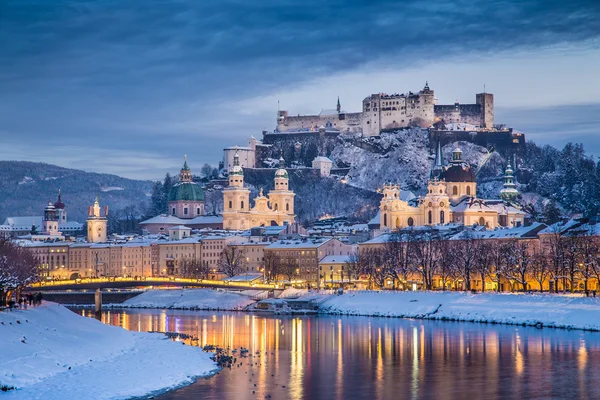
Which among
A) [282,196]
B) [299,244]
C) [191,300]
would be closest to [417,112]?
[282,196]

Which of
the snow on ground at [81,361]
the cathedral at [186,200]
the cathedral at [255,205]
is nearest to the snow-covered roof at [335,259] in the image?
the cathedral at [255,205]

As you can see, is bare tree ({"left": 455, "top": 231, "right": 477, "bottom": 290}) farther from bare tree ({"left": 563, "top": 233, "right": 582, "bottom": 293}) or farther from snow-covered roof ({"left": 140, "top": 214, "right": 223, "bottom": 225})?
snow-covered roof ({"left": 140, "top": 214, "right": 223, "bottom": 225})

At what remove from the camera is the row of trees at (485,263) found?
284 feet

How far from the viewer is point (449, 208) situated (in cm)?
14500

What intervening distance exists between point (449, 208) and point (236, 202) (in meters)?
38.7

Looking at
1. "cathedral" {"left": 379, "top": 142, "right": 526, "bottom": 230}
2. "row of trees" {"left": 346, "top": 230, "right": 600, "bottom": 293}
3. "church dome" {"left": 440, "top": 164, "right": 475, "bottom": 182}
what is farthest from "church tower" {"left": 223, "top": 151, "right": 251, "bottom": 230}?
"row of trees" {"left": 346, "top": 230, "right": 600, "bottom": 293}

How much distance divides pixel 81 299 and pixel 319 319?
29001 millimetres

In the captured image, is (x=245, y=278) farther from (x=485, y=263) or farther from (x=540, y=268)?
(x=540, y=268)

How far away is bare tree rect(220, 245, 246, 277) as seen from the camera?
13638cm

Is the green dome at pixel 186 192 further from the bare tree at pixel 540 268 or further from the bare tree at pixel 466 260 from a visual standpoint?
the bare tree at pixel 540 268

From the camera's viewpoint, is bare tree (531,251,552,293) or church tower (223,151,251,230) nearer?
bare tree (531,251,552,293)

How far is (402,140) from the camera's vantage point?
611 ft

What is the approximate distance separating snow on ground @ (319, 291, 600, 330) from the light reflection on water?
1.92 m

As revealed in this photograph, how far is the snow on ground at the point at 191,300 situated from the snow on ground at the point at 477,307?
9.49 metres
